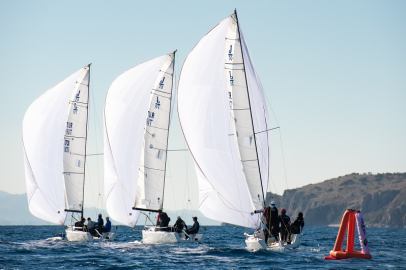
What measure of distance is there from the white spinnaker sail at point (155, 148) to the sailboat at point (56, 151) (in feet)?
21.6

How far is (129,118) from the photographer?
3872 centimetres

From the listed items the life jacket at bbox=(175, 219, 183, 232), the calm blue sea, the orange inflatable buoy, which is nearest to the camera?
the calm blue sea

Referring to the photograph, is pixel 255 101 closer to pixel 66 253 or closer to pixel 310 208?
pixel 66 253

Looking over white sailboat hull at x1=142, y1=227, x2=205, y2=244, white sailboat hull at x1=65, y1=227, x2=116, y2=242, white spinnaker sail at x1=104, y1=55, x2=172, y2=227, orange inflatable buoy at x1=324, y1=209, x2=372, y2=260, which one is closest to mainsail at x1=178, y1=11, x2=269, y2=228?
white sailboat hull at x1=142, y1=227, x2=205, y2=244

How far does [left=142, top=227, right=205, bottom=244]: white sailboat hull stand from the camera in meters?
34.7

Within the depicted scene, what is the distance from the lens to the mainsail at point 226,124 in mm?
30172

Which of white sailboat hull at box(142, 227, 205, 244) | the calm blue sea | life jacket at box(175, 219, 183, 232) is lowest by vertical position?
the calm blue sea

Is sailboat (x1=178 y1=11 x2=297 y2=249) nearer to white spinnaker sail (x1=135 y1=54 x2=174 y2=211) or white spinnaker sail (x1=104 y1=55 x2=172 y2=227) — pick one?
white spinnaker sail (x1=135 y1=54 x2=174 y2=211)

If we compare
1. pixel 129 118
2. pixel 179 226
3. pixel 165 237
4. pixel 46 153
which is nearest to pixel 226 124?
pixel 179 226

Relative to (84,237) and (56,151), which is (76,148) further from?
(84,237)

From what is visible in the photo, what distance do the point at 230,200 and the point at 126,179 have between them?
422 inches

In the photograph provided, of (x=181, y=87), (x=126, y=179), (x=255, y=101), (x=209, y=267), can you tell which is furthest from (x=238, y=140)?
(x=126, y=179)

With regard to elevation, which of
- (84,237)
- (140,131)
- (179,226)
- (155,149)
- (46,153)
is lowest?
(84,237)

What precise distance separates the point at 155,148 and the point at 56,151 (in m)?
8.13
